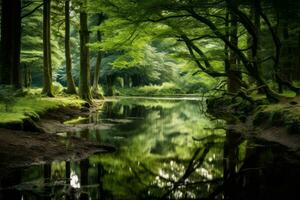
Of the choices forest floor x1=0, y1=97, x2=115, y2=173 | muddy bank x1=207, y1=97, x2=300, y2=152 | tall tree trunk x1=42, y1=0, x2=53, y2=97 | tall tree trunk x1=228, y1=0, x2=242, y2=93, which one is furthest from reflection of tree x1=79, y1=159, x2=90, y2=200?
tall tree trunk x1=42, y1=0, x2=53, y2=97

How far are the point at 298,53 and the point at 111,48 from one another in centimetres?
925

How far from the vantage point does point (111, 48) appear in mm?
20797

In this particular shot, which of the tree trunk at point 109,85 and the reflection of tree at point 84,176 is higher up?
the tree trunk at point 109,85

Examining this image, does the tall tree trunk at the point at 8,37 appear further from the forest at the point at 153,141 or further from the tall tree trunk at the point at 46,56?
the tall tree trunk at the point at 46,56

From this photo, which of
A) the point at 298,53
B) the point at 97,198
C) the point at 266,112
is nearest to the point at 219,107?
the point at 298,53

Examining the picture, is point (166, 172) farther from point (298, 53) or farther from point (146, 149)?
point (298, 53)

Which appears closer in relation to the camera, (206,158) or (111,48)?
(206,158)

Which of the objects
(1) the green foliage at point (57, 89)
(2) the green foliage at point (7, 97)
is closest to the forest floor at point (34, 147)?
(2) the green foliage at point (7, 97)

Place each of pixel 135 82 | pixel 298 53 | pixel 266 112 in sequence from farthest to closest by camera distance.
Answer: pixel 135 82 → pixel 298 53 → pixel 266 112

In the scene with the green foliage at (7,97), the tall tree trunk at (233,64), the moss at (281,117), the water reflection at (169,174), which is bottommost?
the water reflection at (169,174)

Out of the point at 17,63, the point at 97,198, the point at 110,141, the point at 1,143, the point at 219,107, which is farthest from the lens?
the point at 219,107

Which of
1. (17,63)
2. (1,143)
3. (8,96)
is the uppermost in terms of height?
(17,63)

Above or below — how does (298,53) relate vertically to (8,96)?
above

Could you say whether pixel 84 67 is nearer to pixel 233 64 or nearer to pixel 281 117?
pixel 233 64
